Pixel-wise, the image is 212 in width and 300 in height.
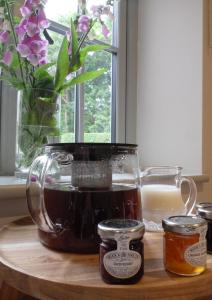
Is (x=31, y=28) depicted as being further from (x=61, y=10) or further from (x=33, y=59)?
(x=61, y=10)

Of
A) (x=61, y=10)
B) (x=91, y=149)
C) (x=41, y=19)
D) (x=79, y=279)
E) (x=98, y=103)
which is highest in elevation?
(x=61, y=10)

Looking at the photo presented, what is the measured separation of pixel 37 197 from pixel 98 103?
66 cm

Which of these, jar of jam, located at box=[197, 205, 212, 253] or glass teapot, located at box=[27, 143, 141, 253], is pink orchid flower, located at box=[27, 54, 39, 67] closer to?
glass teapot, located at box=[27, 143, 141, 253]

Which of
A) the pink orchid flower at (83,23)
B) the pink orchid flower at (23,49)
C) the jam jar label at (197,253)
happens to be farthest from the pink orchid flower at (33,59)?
the jam jar label at (197,253)

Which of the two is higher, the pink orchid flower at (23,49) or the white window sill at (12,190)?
the pink orchid flower at (23,49)

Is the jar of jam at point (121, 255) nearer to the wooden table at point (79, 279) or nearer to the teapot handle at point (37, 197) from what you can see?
the wooden table at point (79, 279)

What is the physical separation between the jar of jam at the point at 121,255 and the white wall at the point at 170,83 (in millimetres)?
735

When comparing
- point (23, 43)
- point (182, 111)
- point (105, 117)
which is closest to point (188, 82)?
point (182, 111)

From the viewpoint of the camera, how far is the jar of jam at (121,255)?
1.23ft

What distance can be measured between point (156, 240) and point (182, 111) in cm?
66

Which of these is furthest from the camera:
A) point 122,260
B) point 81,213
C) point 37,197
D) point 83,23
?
point 83,23

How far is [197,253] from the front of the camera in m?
0.40

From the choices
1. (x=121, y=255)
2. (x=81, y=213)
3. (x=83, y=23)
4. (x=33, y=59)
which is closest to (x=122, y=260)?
(x=121, y=255)

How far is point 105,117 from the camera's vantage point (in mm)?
1221
